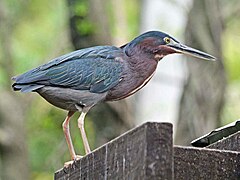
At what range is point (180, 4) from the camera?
11750mm

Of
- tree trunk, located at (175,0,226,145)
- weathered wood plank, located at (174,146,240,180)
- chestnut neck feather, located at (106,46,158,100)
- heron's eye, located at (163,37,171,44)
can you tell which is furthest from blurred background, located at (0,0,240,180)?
weathered wood plank, located at (174,146,240,180)

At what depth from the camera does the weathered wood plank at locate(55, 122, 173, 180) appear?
3178mm

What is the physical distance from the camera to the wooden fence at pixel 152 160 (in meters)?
3.18

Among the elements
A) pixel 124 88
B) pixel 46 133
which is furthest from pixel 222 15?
pixel 124 88

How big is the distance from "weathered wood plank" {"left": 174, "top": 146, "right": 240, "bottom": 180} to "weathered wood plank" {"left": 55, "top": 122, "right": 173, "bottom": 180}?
0.80 ft

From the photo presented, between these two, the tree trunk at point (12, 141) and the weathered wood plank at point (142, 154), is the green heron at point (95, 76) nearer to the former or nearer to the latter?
the weathered wood plank at point (142, 154)

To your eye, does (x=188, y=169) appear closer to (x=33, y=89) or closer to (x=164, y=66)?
(x=33, y=89)

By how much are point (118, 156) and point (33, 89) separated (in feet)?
5.44

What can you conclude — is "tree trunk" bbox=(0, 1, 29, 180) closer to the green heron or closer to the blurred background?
the blurred background

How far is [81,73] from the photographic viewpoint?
510cm

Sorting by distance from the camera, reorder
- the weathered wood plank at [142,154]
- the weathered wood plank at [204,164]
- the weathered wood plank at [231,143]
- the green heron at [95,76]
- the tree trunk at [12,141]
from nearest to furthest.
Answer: the weathered wood plank at [142,154] < the weathered wood plank at [204,164] < the weathered wood plank at [231,143] < the green heron at [95,76] < the tree trunk at [12,141]

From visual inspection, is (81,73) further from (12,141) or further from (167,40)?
(12,141)

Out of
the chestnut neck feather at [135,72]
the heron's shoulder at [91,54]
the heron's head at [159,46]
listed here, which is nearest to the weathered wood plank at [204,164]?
the heron's head at [159,46]

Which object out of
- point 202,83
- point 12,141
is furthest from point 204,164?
point 12,141
